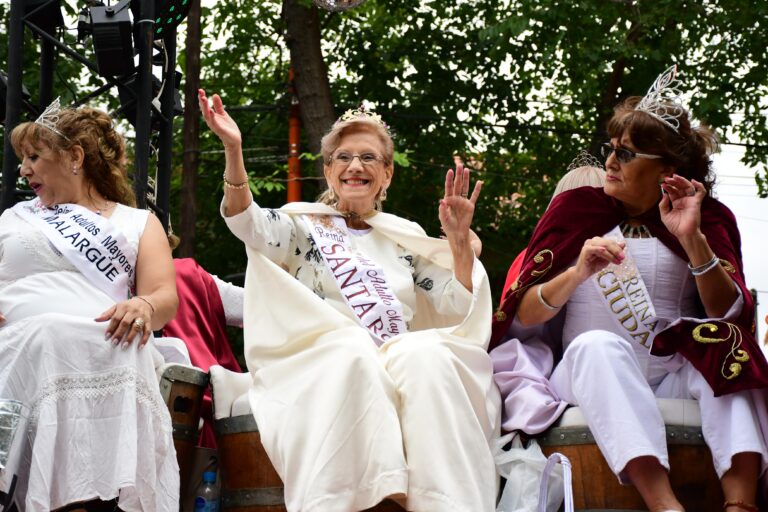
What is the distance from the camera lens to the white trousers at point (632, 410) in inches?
154

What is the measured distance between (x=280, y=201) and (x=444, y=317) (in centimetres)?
914

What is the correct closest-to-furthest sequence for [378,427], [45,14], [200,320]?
1. [378,427]
2. [200,320]
3. [45,14]

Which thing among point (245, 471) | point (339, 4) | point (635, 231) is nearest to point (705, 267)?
point (635, 231)

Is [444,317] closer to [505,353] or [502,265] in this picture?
[505,353]

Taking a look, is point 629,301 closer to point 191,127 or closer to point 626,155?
point 626,155

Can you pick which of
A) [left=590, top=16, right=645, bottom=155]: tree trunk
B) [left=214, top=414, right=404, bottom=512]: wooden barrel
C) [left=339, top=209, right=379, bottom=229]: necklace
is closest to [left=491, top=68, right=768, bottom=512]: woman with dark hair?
[left=339, top=209, right=379, bottom=229]: necklace

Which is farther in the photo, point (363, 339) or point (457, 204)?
point (457, 204)

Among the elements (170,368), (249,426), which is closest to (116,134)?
(170,368)

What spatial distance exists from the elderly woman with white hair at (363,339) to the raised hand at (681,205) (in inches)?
27.6

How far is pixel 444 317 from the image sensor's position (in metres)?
4.89

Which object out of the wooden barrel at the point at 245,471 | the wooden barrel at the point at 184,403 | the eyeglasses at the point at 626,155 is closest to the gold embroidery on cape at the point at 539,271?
the eyeglasses at the point at 626,155

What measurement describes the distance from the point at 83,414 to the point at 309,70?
9.20 metres

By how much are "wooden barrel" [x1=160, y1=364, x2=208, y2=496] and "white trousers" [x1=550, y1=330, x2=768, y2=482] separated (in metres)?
1.41

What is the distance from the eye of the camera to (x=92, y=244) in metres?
4.43
